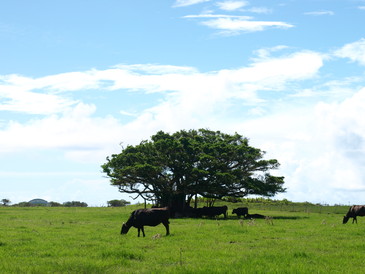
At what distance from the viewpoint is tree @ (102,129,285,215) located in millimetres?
49781

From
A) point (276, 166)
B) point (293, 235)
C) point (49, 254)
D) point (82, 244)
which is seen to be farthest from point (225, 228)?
point (276, 166)

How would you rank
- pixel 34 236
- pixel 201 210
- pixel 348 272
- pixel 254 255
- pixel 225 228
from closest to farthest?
pixel 348 272 < pixel 254 255 < pixel 34 236 < pixel 225 228 < pixel 201 210

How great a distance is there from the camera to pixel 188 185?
170 feet

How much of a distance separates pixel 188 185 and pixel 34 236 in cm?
3013

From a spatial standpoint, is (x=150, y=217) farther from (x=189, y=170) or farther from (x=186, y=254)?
(x=189, y=170)

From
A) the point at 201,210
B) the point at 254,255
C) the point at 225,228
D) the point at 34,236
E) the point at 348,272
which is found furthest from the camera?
the point at 201,210

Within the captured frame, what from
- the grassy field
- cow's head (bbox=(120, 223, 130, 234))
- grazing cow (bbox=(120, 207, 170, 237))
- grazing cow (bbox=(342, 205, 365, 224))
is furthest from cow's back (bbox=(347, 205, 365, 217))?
cow's head (bbox=(120, 223, 130, 234))

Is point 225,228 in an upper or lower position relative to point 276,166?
lower

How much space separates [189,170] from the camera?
49375mm

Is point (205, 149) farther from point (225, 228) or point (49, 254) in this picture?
point (49, 254)

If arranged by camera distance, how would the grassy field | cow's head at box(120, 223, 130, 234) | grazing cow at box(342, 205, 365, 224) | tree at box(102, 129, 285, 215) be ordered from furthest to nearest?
1. tree at box(102, 129, 285, 215)
2. grazing cow at box(342, 205, 365, 224)
3. cow's head at box(120, 223, 130, 234)
4. the grassy field

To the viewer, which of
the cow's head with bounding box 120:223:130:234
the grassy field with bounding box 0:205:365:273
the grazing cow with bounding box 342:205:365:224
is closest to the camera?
the grassy field with bounding box 0:205:365:273

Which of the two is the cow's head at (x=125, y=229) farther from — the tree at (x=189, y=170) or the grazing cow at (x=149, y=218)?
the tree at (x=189, y=170)

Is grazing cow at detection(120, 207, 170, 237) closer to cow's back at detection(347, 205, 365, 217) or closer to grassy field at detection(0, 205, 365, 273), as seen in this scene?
grassy field at detection(0, 205, 365, 273)
